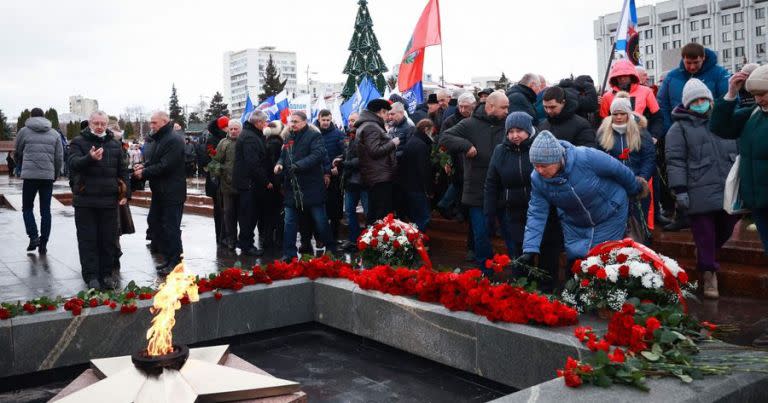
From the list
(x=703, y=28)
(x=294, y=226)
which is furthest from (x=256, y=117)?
(x=703, y=28)

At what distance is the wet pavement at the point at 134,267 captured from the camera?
5.79 metres

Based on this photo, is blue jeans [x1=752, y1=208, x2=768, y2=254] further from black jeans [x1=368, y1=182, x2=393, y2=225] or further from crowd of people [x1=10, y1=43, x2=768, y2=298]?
black jeans [x1=368, y1=182, x2=393, y2=225]

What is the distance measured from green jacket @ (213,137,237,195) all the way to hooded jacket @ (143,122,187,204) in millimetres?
1858

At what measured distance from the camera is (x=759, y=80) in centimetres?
450

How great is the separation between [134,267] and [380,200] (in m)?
3.31

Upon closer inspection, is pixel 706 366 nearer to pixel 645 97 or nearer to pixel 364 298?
pixel 364 298

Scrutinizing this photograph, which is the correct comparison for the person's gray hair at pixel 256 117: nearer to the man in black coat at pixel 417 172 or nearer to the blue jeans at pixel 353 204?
the blue jeans at pixel 353 204

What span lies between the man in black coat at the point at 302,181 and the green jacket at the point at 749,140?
4.96 meters

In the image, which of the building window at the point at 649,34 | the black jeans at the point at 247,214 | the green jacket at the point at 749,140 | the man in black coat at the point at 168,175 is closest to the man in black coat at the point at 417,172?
the black jeans at the point at 247,214

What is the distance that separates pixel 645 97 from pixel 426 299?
4156 mm

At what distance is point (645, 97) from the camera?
26.7ft

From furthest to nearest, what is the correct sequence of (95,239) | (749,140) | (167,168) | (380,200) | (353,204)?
(353,204)
(380,200)
(167,168)
(95,239)
(749,140)

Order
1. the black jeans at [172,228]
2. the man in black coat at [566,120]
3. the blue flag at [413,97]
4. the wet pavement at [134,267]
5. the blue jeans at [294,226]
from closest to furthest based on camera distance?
the wet pavement at [134,267] → the man in black coat at [566,120] → the black jeans at [172,228] → the blue jeans at [294,226] → the blue flag at [413,97]

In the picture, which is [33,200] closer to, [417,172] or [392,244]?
[417,172]
